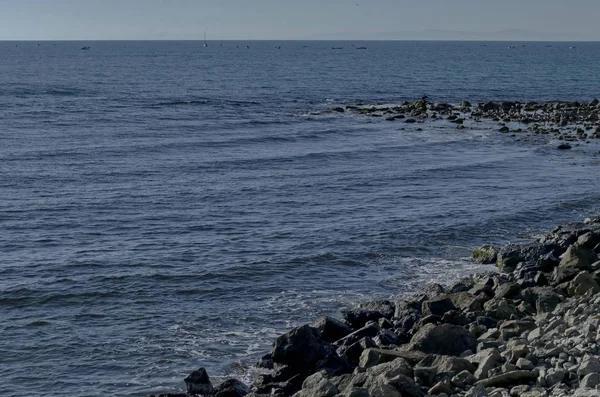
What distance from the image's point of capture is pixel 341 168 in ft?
163

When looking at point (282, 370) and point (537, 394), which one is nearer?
point (537, 394)

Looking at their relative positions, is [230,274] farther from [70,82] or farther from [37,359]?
[70,82]

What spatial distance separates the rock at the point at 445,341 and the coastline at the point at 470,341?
0.08 feet

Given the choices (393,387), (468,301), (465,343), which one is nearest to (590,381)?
(393,387)

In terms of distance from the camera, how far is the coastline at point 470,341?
15.3 metres

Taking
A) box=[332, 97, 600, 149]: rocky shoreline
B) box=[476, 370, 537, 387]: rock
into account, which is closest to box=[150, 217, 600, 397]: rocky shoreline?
box=[476, 370, 537, 387]: rock

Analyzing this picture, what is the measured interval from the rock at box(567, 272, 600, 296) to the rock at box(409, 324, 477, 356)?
481cm

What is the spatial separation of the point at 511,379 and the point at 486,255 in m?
16.1

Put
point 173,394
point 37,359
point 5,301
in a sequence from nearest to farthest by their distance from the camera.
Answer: point 173,394
point 37,359
point 5,301

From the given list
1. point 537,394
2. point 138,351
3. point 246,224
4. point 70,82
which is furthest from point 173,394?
point 70,82

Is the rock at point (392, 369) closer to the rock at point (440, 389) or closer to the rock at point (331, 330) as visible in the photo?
the rock at point (440, 389)

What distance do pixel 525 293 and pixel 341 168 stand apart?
90.3 feet

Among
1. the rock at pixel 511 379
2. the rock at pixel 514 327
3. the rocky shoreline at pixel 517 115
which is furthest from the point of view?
the rocky shoreline at pixel 517 115

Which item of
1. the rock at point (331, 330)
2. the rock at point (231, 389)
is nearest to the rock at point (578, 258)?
the rock at point (331, 330)
